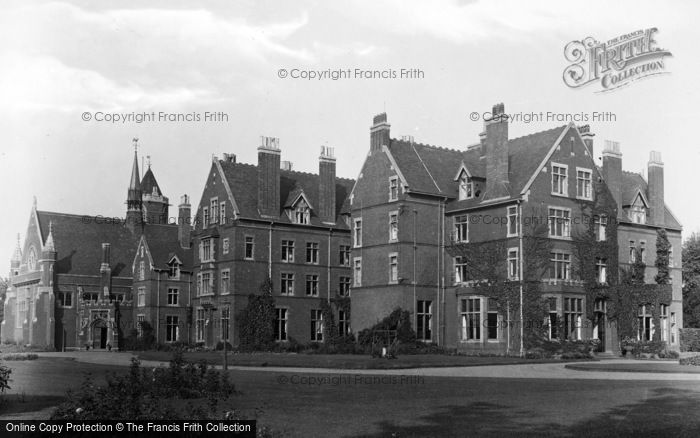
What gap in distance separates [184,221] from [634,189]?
38.3m

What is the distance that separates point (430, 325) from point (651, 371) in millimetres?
20657

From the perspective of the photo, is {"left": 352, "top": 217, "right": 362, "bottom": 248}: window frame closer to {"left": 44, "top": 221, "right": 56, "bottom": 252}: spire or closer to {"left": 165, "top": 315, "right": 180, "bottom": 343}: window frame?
{"left": 165, "top": 315, "right": 180, "bottom": 343}: window frame

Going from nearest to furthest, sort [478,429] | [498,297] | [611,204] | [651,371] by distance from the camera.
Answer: [478,429], [651,371], [498,297], [611,204]

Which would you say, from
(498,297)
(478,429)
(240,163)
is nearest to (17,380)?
(478,429)

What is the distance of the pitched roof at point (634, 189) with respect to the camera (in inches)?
2045

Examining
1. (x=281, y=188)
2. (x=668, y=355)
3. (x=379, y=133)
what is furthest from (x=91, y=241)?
(x=668, y=355)

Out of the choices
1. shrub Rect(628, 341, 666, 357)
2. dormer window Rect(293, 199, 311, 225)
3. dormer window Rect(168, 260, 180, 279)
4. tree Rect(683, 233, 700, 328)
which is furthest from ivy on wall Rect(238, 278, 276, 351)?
tree Rect(683, 233, 700, 328)

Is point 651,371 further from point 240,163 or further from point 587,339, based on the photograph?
point 240,163

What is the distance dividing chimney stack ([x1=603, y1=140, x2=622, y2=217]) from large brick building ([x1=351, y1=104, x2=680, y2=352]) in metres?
0.08

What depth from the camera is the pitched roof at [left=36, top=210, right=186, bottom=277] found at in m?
70.2

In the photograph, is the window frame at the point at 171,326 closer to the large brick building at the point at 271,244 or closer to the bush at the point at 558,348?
the large brick building at the point at 271,244

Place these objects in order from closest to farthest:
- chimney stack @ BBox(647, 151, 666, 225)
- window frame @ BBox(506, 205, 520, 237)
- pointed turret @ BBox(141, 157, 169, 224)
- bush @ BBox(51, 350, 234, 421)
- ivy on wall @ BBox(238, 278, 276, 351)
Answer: bush @ BBox(51, 350, 234, 421) → window frame @ BBox(506, 205, 520, 237) → chimney stack @ BBox(647, 151, 666, 225) → ivy on wall @ BBox(238, 278, 276, 351) → pointed turret @ BBox(141, 157, 169, 224)

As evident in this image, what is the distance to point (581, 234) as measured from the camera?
46.2 m

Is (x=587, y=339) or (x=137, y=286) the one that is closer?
(x=587, y=339)
